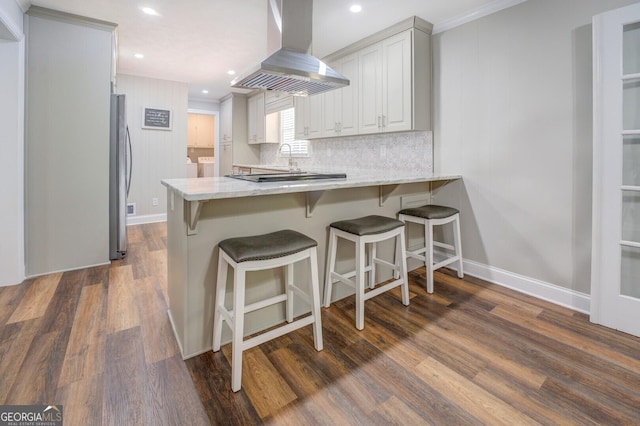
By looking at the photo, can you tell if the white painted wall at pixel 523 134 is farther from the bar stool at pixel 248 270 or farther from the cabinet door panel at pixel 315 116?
the bar stool at pixel 248 270

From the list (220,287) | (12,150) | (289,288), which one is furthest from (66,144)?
(289,288)

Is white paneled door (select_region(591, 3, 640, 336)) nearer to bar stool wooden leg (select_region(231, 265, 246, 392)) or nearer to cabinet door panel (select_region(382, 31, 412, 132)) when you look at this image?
cabinet door panel (select_region(382, 31, 412, 132))

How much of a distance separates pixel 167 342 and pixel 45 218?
6.82 ft

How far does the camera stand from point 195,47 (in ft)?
12.2

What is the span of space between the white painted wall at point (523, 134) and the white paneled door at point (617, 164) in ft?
0.66

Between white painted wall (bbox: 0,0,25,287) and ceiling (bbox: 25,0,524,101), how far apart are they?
0.39 metres

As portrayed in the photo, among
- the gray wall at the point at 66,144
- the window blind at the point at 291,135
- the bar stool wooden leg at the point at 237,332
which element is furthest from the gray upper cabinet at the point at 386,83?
the gray wall at the point at 66,144

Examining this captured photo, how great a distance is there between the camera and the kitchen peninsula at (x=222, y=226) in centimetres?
169

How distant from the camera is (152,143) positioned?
17.1 ft

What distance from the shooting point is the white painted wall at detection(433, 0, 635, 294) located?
7.45 ft

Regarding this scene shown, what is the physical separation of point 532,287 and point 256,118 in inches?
202

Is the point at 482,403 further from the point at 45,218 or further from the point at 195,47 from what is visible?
the point at 195,47

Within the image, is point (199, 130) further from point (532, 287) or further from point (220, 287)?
point (532, 287)

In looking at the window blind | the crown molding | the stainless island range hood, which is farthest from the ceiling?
the window blind
